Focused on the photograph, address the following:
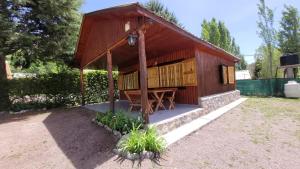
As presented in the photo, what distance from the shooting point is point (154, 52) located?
9719 mm

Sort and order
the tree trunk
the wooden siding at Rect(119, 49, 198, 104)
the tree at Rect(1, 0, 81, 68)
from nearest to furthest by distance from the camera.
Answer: the wooden siding at Rect(119, 49, 198, 104)
the tree at Rect(1, 0, 81, 68)
the tree trunk

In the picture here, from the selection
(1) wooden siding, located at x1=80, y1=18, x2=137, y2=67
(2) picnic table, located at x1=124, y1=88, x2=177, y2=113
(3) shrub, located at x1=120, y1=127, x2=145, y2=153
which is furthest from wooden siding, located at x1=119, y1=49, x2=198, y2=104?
(3) shrub, located at x1=120, y1=127, x2=145, y2=153

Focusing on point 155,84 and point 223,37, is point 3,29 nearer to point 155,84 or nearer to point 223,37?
point 155,84

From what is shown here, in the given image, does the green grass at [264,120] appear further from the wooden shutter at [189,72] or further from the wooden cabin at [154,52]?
the wooden shutter at [189,72]

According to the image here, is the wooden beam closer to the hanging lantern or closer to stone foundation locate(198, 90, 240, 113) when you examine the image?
stone foundation locate(198, 90, 240, 113)

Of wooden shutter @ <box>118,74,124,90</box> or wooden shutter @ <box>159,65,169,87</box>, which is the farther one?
wooden shutter @ <box>118,74,124,90</box>

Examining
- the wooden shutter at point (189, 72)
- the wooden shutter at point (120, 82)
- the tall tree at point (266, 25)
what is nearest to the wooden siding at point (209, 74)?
the wooden shutter at point (189, 72)

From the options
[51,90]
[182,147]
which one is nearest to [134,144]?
[182,147]

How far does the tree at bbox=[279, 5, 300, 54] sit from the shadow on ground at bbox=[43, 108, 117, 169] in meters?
29.8

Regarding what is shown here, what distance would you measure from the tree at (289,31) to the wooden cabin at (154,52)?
20704 mm

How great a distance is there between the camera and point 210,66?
10180 mm

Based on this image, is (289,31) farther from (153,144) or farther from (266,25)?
(153,144)

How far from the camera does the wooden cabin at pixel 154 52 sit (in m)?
5.42

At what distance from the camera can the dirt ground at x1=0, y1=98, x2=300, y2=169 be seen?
169 inches
